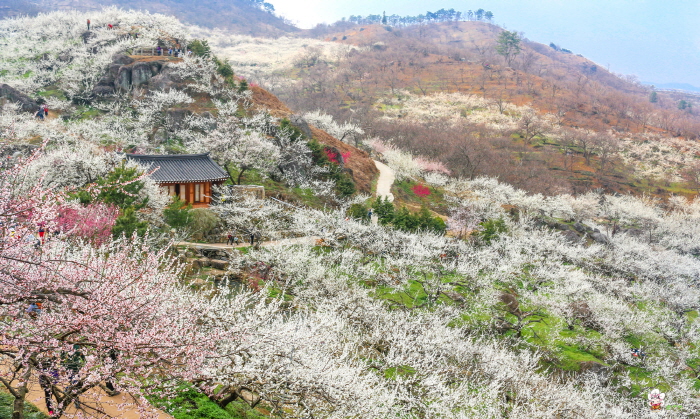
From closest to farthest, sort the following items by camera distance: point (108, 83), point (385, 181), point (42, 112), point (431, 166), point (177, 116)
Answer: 1. point (42, 112)
2. point (177, 116)
3. point (108, 83)
4. point (385, 181)
5. point (431, 166)

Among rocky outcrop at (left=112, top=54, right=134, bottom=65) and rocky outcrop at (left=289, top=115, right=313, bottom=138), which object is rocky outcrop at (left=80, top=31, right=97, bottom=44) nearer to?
rocky outcrop at (left=112, top=54, right=134, bottom=65)

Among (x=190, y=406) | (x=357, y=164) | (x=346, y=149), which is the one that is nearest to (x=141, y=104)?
(x=346, y=149)

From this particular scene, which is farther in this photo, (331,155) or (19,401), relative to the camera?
(331,155)

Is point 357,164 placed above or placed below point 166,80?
below

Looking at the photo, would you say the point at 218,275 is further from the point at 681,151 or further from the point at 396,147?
the point at 681,151

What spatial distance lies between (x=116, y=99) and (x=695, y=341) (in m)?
49.0

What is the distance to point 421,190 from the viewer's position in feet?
160

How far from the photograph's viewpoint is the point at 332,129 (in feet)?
180

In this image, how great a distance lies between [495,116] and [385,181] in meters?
54.9

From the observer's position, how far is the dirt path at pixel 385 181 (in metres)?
42.2

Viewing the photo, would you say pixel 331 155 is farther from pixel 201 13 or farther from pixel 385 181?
pixel 201 13

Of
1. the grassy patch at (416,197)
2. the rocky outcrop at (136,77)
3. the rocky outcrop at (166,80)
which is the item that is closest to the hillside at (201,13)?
the rocky outcrop at (136,77)

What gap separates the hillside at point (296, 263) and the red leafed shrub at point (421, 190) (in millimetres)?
591

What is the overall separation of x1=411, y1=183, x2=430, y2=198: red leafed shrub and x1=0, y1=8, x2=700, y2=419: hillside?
59cm
